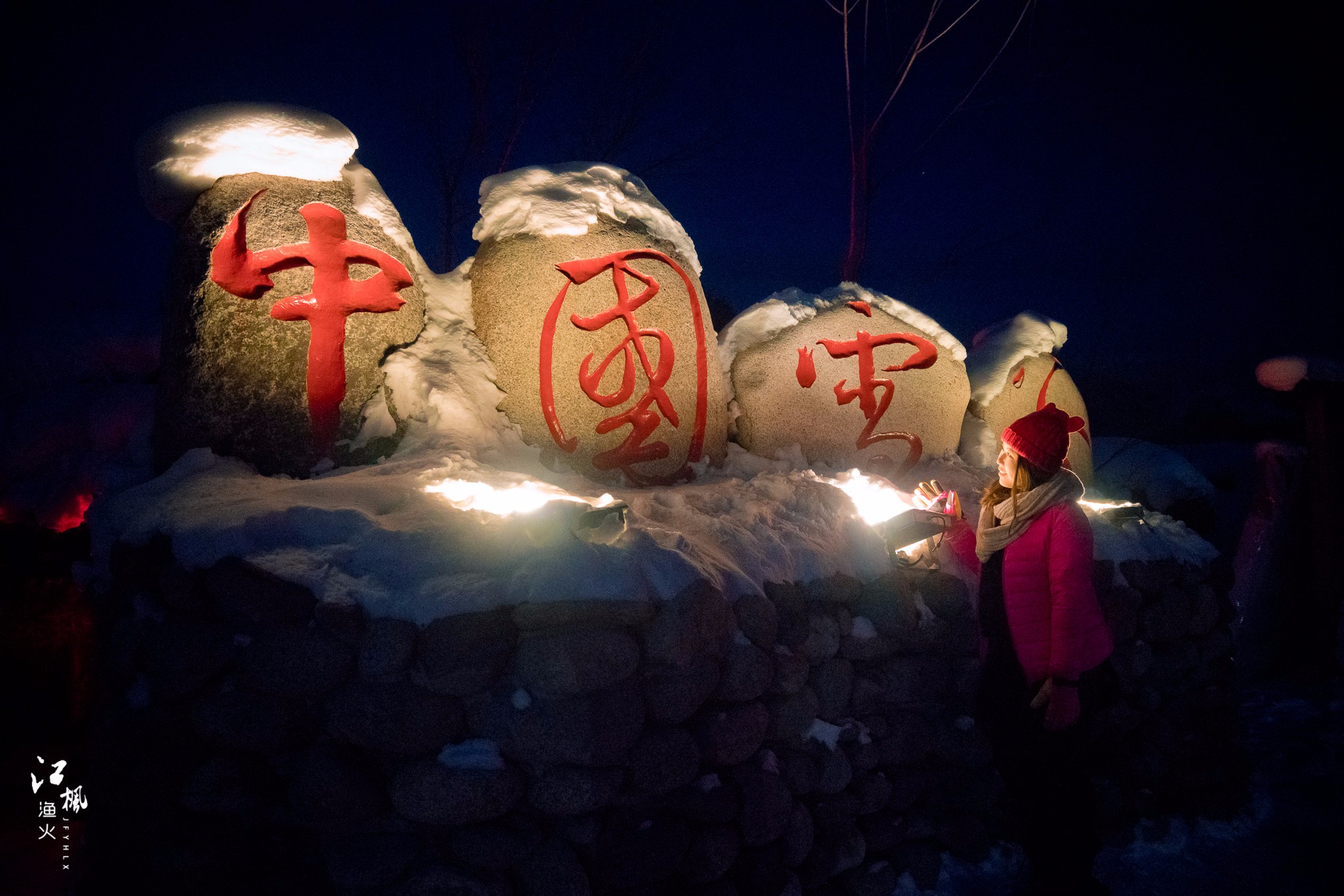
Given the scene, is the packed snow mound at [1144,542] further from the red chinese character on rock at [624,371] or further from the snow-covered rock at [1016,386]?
the red chinese character on rock at [624,371]

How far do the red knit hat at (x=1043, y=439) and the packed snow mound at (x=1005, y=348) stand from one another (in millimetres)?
3106

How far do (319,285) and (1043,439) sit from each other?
149 inches

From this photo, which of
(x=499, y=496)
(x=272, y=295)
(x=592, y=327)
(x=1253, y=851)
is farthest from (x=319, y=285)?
(x=1253, y=851)

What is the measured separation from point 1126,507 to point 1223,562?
1.03 meters

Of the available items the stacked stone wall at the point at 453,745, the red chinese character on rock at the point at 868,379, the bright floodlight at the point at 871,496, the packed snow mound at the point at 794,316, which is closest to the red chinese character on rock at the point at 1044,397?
the packed snow mound at the point at 794,316

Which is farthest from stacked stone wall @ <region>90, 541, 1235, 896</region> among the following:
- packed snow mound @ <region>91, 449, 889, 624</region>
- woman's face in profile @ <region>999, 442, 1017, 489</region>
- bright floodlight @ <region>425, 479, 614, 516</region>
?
woman's face in profile @ <region>999, 442, 1017, 489</region>

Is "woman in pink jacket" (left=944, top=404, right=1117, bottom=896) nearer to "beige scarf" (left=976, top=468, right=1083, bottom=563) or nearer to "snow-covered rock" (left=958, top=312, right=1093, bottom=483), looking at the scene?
"beige scarf" (left=976, top=468, right=1083, bottom=563)

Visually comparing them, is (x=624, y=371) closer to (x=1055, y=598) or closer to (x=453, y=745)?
(x=453, y=745)

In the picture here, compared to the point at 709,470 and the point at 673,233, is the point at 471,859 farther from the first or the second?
the point at 673,233

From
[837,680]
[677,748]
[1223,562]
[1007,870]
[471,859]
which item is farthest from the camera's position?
[1223,562]

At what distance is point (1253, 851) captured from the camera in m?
3.91

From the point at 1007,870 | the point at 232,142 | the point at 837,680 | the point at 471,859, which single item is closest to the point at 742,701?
the point at 837,680

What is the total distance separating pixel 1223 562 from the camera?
4.86 metres

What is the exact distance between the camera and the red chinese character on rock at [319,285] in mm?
3631
